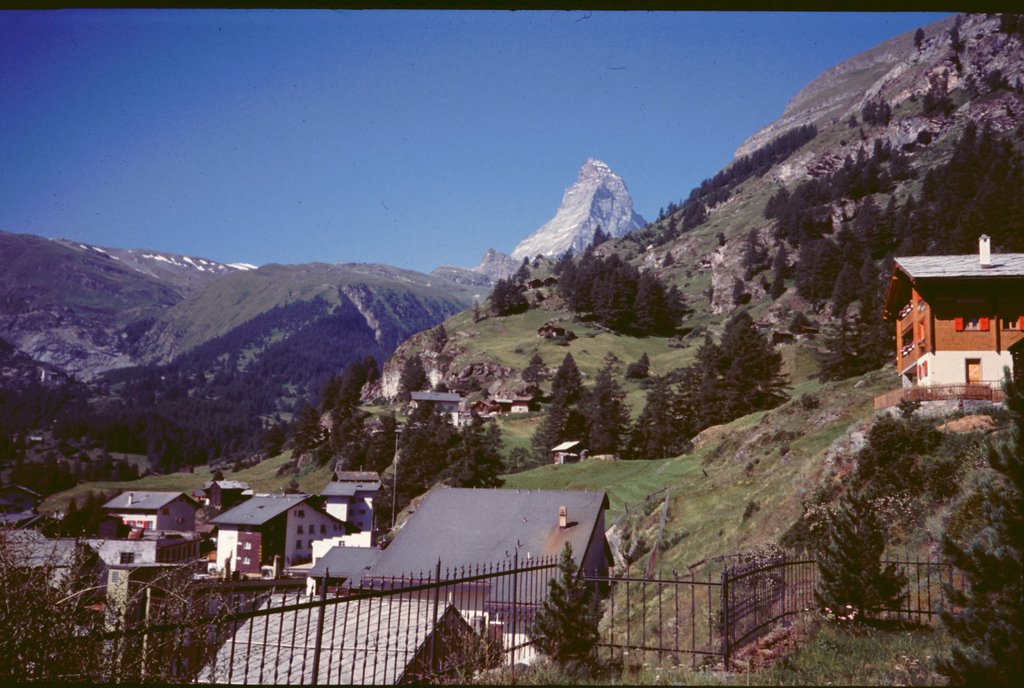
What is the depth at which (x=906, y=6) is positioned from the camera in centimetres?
392

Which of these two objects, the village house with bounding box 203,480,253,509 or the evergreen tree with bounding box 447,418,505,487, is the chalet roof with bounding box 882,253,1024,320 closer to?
the evergreen tree with bounding box 447,418,505,487

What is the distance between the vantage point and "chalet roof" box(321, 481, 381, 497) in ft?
300

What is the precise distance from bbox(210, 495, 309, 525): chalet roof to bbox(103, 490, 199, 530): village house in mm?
23398

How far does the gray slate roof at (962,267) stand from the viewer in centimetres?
3228

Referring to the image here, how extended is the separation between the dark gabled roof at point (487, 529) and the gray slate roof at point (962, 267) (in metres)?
22.5

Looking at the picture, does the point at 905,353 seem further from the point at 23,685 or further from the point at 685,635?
the point at 23,685

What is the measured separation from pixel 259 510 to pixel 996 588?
8432 cm

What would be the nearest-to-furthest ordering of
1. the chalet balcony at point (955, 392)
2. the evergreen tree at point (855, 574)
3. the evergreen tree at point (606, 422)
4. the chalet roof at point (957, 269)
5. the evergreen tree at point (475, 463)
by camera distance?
the evergreen tree at point (855, 574) → the chalet balcony at point (955, 392) → the chalet roof at point (957, 269) → the evergreen tree at point (475, 463) → the evergreen tree at point (606, 422)

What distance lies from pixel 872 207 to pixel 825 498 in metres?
140

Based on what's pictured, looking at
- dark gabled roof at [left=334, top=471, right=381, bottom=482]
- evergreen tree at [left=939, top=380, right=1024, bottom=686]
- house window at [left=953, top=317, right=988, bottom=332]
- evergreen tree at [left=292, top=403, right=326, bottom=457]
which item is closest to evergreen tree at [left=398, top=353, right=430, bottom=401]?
evergreen tree at [left=292, top=403, right=326, bottom=457]

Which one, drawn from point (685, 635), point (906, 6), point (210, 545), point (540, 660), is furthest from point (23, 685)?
point (210, 545)

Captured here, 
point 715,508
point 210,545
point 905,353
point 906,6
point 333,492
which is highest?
point 905,353

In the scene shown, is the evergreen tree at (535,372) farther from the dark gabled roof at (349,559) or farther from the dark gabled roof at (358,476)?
the dark gabled roof at (349,559)

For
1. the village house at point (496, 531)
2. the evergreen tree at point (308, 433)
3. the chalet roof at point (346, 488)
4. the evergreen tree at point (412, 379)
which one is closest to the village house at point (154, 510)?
the chalet roof at point (346, 488)
